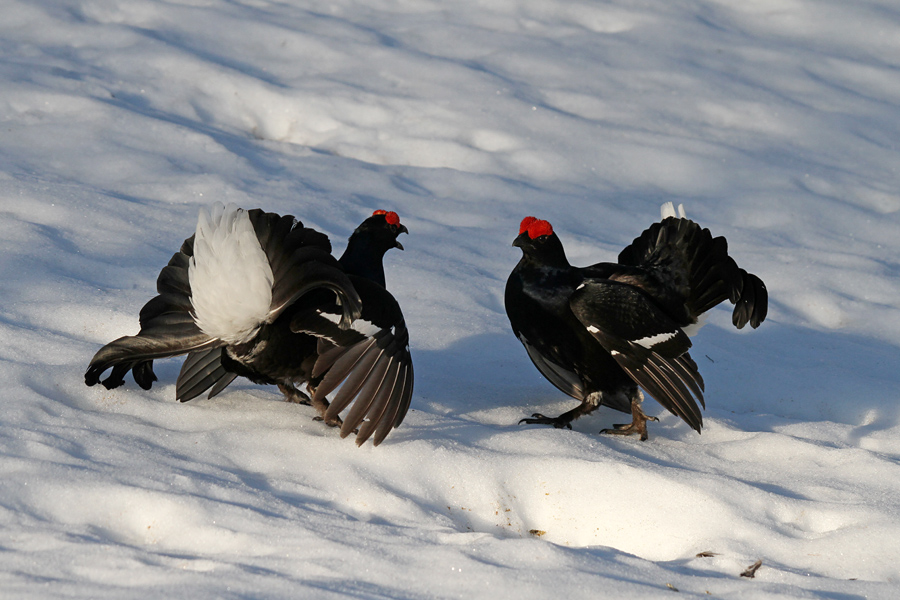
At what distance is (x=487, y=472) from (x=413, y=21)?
23.8 ft

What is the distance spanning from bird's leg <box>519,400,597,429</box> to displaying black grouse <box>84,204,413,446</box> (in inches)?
38.5

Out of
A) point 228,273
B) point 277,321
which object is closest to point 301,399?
point 277,321

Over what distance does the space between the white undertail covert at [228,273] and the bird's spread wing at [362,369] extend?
22cm

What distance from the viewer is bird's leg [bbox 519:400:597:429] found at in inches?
168

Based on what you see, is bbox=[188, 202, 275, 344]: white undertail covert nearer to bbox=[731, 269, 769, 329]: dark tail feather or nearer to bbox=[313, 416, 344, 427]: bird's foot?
bbox=[313, 416, 344, 427]: bird's foot

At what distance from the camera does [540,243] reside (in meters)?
4.19

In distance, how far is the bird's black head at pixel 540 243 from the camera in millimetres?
4188

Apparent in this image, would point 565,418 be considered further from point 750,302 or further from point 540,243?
point 750,302

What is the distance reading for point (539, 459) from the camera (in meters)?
3.50

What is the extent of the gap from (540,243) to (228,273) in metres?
1.57

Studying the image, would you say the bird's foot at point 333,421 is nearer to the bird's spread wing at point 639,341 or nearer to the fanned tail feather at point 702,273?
the bird's spread wing at point 639,341

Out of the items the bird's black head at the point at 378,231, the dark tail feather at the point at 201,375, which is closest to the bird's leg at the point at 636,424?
the bird's black head at the point at 378,231

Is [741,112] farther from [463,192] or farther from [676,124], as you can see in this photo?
[463,192]

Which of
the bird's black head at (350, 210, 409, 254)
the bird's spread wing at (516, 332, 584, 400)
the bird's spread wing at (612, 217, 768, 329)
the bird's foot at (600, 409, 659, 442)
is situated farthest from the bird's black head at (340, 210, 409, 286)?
the bird's foot at (600, 409, 659, 442)
